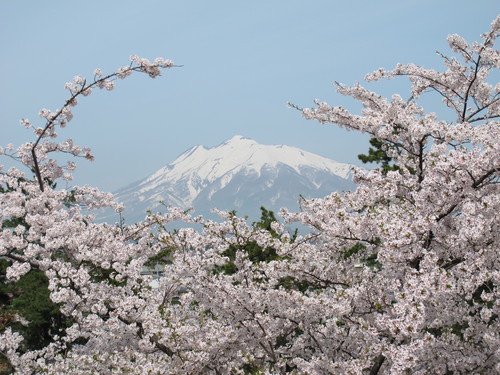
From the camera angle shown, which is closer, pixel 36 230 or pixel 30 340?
pixel 36 230

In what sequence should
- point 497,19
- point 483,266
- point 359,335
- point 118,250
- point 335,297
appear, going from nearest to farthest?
point 483,266, point 335,297, point 359,335, point 118,250, point 497,19

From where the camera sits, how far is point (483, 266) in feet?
16.9

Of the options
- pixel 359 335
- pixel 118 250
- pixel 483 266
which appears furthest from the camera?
pixel 118 250

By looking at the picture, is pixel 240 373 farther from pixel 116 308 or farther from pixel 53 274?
pixel 53 274

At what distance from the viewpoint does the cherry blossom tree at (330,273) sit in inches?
205

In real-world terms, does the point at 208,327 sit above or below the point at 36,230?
below

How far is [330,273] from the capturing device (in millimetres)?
7895

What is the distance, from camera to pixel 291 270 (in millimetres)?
7391

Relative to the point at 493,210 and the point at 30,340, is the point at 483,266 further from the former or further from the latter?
the point at 30,340

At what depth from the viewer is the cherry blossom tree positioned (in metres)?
5.21

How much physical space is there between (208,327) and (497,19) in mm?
7483

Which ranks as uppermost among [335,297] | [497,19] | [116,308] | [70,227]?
[497,19]

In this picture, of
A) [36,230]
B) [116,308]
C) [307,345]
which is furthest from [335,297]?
[36,230]

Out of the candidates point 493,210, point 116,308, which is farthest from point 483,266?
point 116,308
